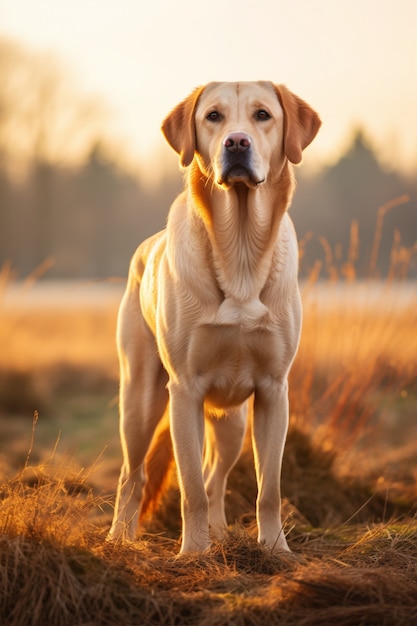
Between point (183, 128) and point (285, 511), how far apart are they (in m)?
2.02

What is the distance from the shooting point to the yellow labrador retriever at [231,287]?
→ 364 cm

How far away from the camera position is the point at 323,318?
5910 mm

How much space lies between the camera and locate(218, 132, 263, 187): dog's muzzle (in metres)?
3.40

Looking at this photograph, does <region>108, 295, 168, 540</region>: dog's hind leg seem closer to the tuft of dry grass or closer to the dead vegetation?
the dead vegetation

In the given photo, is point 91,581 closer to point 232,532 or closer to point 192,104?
point 232,532

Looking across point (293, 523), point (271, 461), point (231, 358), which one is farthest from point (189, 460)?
point (293, 523)

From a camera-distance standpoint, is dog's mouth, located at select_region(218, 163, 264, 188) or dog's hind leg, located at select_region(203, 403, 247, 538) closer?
dog's mouth, located at select_region(218, 163, 264, 188)

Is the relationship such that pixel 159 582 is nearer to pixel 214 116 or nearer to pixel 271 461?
pixel 271 461

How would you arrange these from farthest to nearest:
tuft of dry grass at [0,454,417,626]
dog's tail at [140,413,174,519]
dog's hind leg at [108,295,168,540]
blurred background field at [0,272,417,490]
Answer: blurred background field at [0,272,417,490], dog's tail at [140,413,174,519], dog's hind leg at [108,295,168,540], tuft of dry grass at [0,454,417,626]

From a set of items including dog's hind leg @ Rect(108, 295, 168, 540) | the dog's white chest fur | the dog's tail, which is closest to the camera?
the dog's white chest fur

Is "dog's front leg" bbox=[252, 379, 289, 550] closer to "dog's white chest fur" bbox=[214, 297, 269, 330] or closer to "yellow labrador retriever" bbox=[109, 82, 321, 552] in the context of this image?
"yellow labrador retriever" bbox=[109, 82, 321, 552]

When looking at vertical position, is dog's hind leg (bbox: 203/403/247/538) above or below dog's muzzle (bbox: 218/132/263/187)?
below

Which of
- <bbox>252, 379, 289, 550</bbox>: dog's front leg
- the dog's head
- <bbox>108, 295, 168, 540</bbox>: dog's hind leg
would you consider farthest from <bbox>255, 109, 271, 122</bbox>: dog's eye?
<bbox>108, 295, 168, 540</bbox>: dog's hind leg

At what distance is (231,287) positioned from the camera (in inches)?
145
